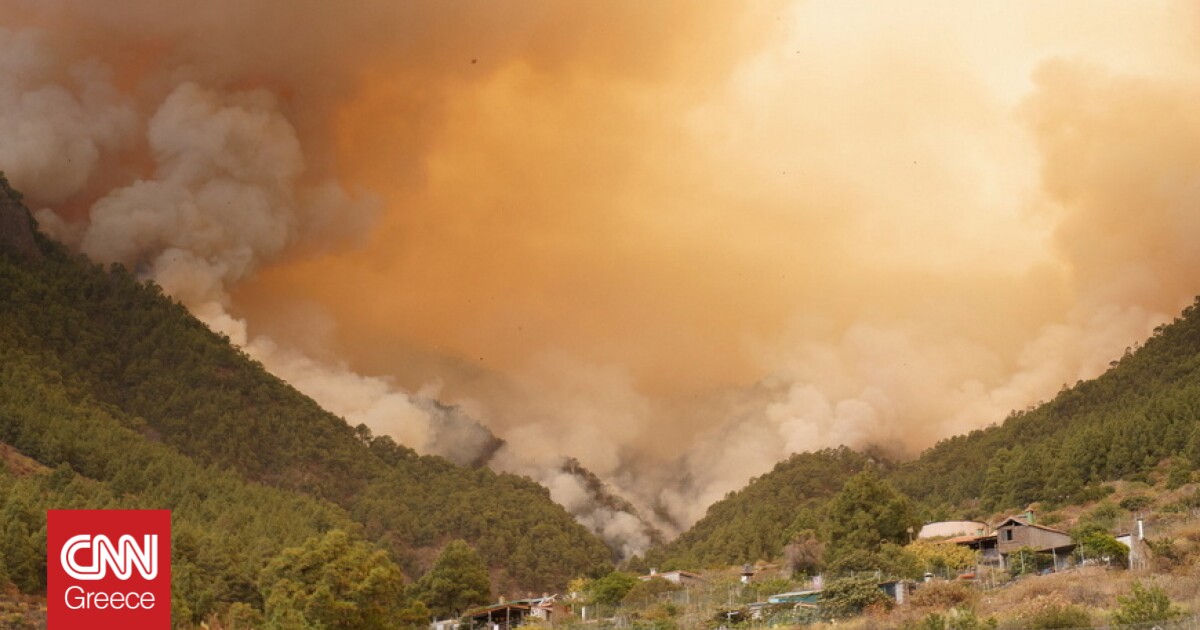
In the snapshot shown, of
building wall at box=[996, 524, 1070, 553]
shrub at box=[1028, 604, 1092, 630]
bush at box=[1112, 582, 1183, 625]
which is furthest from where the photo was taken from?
building wall at box=[996, 524, 1070, 553]

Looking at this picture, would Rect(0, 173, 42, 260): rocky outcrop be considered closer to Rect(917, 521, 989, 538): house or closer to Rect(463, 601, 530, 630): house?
Rect(463, 601, 530, 630): house

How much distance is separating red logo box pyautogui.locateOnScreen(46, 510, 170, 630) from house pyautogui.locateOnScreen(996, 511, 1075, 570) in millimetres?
38964

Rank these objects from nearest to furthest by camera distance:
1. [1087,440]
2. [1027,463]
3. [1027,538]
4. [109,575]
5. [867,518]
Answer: [109,575] → [1027,538] → [867,518] → [1087,440] → [1027,463]

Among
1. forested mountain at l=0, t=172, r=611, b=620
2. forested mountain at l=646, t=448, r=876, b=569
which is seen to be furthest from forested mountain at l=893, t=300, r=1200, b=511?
forested mountain at l=0, t=172, r=611, b=620

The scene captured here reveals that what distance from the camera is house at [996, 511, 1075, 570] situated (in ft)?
207

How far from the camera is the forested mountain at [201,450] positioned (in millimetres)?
93312

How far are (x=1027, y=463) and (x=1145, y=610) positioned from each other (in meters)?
57.7

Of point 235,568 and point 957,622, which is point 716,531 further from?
point 957,622

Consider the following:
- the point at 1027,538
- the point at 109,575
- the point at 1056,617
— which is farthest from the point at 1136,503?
the point at 109,575

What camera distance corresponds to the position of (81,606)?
→ 4225cm

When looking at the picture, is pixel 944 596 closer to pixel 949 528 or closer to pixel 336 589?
pixel 336 589

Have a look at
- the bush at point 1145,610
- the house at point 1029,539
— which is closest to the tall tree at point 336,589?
the house at point 1029,539

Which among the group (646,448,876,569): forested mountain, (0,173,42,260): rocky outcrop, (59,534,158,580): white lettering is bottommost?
(59,534,158,580): white lettering

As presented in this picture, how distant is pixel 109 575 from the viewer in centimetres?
4206
